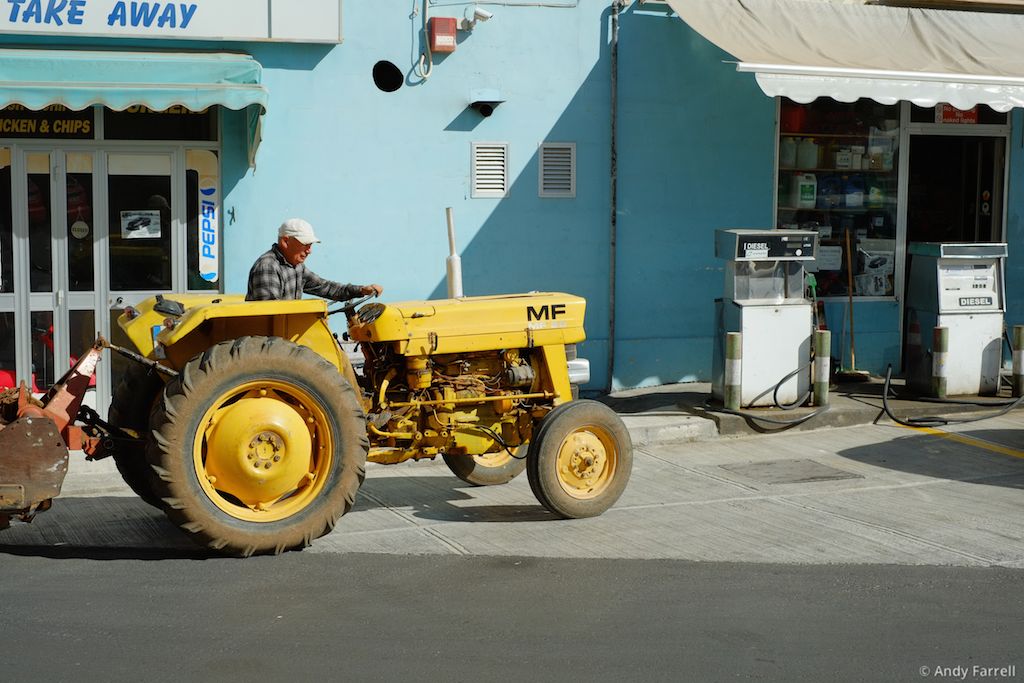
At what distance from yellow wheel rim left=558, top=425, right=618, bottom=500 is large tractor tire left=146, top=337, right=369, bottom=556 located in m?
1.28

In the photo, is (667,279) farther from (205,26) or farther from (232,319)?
(232,319)

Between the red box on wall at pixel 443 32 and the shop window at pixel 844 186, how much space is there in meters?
3.50

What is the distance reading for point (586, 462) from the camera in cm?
762

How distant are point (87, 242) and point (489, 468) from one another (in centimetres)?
433

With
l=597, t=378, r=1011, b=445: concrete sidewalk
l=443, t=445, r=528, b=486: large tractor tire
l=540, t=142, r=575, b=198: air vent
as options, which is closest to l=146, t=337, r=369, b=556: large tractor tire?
l=443, t=445, r=528, b=486: large tractor tire

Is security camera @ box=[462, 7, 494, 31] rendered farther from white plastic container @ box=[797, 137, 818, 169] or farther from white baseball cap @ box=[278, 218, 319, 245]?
white baseball cap @ box=[278, 218, 319, 245]

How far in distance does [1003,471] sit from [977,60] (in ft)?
14.5

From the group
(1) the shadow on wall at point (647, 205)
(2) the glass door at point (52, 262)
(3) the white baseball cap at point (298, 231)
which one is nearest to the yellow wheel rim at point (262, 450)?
(3) the white baseball cap at point (298, 231)

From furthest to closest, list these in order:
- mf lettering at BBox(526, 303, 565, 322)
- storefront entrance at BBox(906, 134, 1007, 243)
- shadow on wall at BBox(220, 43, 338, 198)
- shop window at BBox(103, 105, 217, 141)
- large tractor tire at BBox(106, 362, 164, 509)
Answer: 1. storefront entrance at BBox(906, 134, 1007, 243)
2. shadow on wall at BBox(220, 43, 338, 198)
3. shop window at BBox(103, 105, 217, 141)
4. mf lettering at BBox(526, 303, 565, 322)
5. large tractor tire at BBox(106, 362, 164, 509)

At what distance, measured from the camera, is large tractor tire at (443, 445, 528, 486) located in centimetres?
855

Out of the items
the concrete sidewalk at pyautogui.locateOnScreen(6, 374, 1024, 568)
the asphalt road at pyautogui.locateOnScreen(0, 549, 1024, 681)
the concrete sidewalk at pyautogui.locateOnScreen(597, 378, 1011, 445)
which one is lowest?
the asphalt road at pyautogui.locateOnScreen(0, 549, 1024, 681)

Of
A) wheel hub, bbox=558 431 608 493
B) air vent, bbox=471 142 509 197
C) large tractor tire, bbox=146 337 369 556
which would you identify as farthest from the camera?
air vent, bbox=471 142 509 197

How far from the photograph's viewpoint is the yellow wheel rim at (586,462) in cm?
758

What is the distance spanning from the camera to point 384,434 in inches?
290
